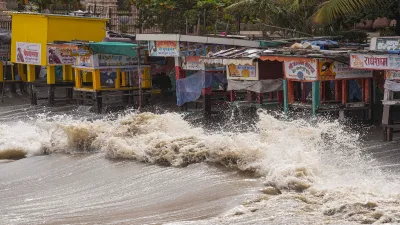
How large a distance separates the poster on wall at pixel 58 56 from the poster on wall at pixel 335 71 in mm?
9591

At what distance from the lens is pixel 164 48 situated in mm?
22047

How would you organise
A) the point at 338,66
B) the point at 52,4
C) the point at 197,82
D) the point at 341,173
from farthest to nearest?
the point at 52,4
the point at 197,82
the point at 338,66
the point at 341,173

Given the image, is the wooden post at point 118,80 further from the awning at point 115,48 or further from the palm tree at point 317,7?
the palm tree at point 317,7

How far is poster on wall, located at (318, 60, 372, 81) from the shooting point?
59.1 ft

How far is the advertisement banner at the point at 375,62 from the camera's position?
16172 millimetres

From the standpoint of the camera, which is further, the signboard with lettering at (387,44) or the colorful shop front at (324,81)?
the colorful shop front at (324,81)

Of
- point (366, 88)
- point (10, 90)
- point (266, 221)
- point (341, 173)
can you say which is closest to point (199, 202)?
point (266, 221)

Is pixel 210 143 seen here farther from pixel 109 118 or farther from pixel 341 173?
pixel 109 118

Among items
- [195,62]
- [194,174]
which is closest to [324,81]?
[195,62]

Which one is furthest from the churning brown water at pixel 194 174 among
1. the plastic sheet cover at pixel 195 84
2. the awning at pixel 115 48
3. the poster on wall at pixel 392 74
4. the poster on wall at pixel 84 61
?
the poster on wall at pixel 84 61

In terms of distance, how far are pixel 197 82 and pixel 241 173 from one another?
6.79m

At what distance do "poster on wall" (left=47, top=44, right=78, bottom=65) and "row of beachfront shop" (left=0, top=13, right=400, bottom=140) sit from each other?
0.03 m

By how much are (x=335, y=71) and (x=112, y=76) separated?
332 inches

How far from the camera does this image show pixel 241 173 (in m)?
15.1
